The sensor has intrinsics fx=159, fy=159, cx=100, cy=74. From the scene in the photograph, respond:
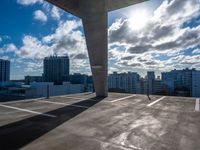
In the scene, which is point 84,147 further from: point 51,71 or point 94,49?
point 51,71

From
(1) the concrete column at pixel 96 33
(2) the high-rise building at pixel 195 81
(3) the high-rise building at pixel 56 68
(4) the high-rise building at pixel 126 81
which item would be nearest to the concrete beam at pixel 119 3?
(1) the concrete column at pixel 96 33

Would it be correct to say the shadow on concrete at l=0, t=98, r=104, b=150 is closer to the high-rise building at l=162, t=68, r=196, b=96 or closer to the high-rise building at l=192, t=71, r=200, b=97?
the high-rise building at l=192, t=71, r=200, b=97

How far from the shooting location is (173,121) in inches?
199

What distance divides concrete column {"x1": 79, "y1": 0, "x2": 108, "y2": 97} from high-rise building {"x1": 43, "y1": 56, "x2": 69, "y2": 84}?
69.3m

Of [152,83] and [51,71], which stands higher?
[51,71]

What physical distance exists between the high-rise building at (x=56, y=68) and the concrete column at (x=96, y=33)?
69306mm

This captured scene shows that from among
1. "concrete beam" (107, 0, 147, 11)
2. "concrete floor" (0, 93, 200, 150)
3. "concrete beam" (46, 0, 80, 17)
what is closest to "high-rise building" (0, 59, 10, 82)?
"concrete beam" (46, 0, 80, 17)

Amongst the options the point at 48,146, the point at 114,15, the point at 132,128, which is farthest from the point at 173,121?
the point at 114,15

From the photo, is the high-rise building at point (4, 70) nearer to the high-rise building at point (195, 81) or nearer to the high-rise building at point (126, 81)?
the high-rise building at point (126, 81)

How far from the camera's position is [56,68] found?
79.1 m

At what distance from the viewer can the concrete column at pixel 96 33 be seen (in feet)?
32.8

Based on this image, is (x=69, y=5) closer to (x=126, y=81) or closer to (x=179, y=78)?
(x=126, y=81)

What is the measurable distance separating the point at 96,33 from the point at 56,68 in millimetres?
72073

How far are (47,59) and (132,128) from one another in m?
80.7
